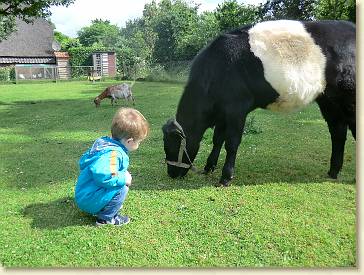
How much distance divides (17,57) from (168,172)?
1882mm

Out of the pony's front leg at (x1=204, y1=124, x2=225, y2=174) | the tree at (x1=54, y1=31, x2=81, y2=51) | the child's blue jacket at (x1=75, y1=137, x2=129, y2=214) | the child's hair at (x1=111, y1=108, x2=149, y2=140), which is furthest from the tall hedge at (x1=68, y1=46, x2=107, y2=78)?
the pony's front leg at (x1=204, y1=124, x2=225, y2=174)

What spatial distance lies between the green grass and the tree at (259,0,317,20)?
1.17 meters

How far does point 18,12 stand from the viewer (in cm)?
474

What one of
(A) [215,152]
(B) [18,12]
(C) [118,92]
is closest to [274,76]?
(A) [215,152]

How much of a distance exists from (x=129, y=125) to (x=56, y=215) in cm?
102

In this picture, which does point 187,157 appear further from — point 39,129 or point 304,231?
point 39,129

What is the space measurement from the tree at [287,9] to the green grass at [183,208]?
1174 mm

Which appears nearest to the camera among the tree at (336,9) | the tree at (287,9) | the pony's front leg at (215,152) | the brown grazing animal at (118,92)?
the tree at (336,9)

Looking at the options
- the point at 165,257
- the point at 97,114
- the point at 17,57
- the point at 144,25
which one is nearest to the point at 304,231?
the point at 165,257

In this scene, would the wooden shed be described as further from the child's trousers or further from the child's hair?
the child's trousers

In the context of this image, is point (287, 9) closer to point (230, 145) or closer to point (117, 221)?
point (230, 145)

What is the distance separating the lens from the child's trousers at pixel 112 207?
3.56 m

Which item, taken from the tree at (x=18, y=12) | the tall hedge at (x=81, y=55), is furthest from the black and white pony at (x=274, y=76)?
the tree at (x=18, y=12)

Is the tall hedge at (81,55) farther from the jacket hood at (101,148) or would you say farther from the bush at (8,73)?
the jacket hood at (101,148)
